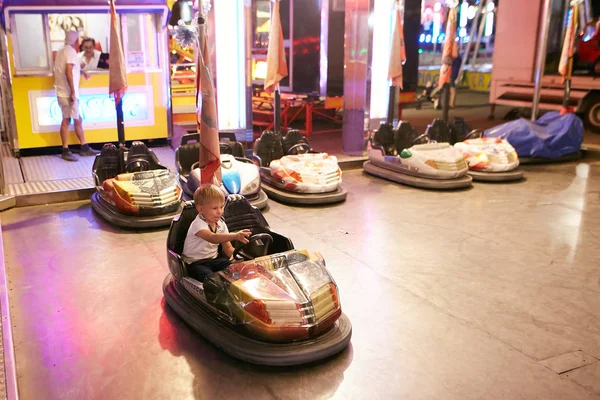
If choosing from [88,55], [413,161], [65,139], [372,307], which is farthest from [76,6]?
[372,307]

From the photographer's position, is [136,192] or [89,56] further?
[89,56]

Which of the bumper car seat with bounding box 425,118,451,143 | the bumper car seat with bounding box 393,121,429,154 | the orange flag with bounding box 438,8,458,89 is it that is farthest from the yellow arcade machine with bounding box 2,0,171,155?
the orange flag with bounding box 438,8,458,89

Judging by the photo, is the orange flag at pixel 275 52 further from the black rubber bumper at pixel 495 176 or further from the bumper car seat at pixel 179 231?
the bumper car seat at pixel 179 231

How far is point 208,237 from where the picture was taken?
9.63 feet

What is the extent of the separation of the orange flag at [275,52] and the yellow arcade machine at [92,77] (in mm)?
1455

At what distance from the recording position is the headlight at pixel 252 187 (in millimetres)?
5024

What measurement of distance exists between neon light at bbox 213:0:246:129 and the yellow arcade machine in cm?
92

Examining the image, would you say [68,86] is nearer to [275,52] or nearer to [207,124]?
[275,52]

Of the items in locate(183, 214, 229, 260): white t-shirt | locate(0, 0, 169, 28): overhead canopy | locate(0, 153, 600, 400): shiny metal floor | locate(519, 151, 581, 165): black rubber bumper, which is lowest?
locate(0, 153, 600, 400): shiny metal floor

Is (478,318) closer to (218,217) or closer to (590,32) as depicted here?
(218,217)

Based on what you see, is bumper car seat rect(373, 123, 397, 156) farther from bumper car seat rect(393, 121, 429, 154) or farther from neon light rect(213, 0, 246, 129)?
neon light rect(213, 0, 246, 129)

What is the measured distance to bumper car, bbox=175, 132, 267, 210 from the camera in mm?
4957

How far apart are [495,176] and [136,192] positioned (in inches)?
143

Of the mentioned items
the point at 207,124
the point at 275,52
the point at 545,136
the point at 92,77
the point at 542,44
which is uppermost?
the point at 542,44
